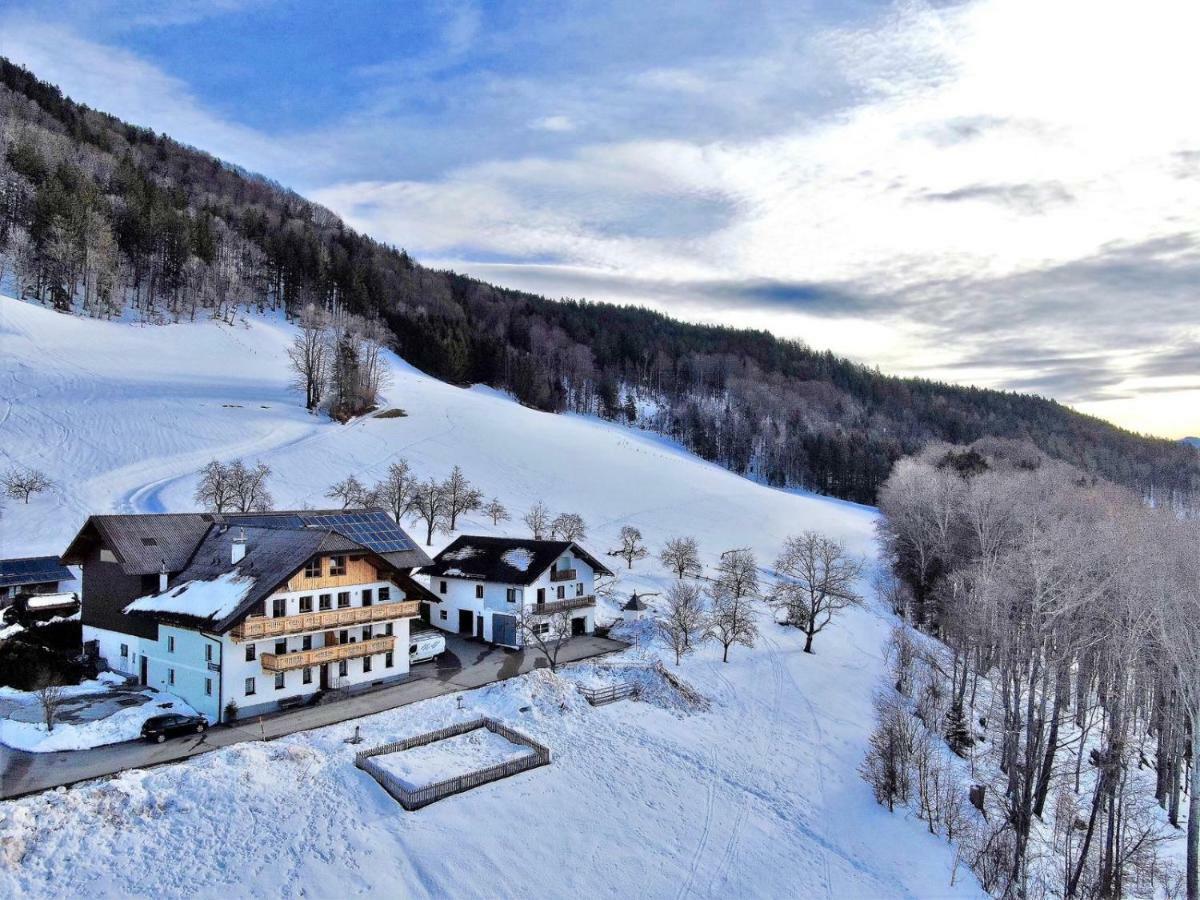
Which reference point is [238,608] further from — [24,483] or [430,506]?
[24,483]

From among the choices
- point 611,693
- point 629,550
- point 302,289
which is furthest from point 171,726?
point 302,289

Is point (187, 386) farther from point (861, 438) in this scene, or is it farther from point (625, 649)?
point (861, 438)

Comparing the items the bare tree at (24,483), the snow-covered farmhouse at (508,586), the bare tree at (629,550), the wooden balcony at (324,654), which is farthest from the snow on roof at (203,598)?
the bare tree at (629,550)

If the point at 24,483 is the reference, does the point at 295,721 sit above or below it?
below

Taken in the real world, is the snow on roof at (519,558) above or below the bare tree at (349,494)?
below

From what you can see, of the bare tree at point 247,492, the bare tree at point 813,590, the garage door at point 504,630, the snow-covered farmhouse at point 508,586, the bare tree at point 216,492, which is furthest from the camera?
the bare tree at point 247,492

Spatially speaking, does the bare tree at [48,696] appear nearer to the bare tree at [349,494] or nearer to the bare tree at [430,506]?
the bare tree at [349,494]

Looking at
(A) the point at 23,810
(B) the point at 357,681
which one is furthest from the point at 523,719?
(A) the point at 23,810
